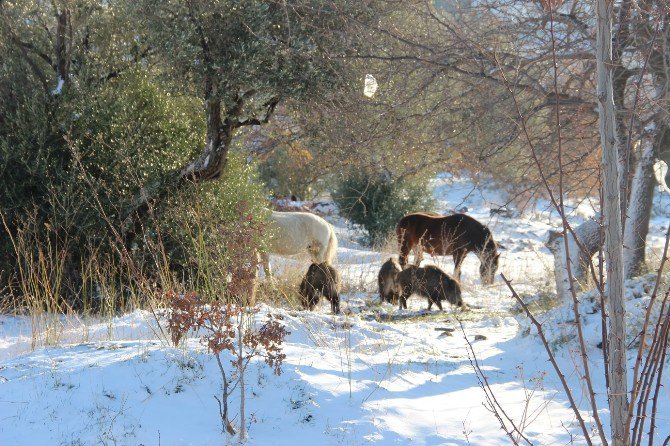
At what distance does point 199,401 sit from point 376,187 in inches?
615

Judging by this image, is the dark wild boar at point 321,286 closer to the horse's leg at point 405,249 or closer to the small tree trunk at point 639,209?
the small tree trunk at point 639,209

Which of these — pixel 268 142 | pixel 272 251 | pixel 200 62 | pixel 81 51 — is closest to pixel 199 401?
pixel 200 62

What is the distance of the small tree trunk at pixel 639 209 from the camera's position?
935 centimetres

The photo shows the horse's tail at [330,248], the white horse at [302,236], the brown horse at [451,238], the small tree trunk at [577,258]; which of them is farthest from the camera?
the horse's tail at [330,248]

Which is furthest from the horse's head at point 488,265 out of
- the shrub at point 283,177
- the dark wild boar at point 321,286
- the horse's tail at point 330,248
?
the shrub at point 283,177

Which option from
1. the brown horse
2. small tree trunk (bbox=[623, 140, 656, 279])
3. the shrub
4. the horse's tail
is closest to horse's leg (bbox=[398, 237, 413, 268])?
the brown horse

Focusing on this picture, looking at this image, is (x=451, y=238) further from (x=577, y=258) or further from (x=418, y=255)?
(x=577, y=258)

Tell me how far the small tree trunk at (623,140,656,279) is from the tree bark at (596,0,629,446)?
7.15 m

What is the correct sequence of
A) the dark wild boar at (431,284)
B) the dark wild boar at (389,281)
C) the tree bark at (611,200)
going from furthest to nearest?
the dark wild boar at (389,281)
the dark wild boar at (431,284)
the tree bark at (611,200)

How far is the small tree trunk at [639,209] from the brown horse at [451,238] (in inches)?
113

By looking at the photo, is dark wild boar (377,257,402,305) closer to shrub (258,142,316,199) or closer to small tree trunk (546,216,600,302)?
small tree trunk (546,216,600,302)

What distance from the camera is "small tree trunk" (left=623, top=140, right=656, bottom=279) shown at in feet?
30.7

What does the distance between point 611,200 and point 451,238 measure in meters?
10.2

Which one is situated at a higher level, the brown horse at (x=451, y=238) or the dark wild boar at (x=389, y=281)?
the brown horse at (x=451, y=238)
